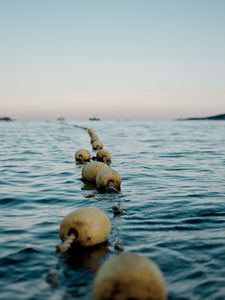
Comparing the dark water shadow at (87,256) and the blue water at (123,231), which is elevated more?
the dark water shadow at (87,256)

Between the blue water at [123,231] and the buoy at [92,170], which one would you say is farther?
the buoy at [92,170]

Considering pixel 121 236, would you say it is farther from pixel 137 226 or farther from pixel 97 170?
pixel 97 170

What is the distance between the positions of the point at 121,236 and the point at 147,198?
395 cm

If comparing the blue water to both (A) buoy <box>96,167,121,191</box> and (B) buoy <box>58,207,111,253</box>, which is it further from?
(A) buoy <box>96,167,121,191</box>

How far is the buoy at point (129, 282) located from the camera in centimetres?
395

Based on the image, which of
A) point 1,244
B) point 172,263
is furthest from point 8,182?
point 172,263

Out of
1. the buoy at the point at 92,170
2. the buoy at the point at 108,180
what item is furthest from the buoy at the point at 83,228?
the buoy at the point at 92,170

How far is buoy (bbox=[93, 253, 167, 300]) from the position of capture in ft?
13.0

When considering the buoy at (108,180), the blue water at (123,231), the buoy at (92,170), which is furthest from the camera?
the buoy at (92,170)

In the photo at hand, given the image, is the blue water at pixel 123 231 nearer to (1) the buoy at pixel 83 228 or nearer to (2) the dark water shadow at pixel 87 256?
(2) the dark water shadow at pixel 87 256

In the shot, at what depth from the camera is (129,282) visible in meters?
3.96

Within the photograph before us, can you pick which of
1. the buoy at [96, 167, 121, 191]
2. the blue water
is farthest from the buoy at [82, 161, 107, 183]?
the buoy at [96, 167, 121, 191]

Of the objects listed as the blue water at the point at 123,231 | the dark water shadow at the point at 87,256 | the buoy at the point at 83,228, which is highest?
the buoy at the point at 83,228

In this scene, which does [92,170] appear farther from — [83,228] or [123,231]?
Answer: [83,228]
